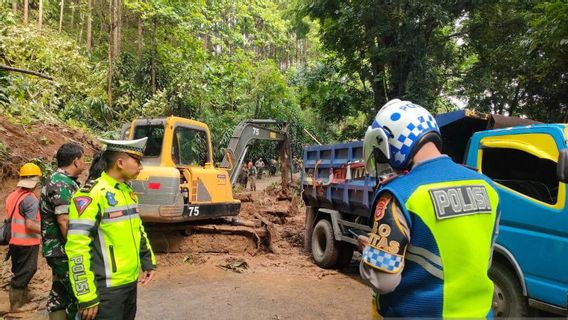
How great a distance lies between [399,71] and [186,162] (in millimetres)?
8274

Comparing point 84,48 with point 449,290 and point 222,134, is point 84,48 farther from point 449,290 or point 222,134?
point 449,290

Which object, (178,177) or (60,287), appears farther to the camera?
(178,177)

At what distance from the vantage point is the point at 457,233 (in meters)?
1.54

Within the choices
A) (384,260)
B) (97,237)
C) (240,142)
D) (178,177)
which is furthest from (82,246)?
(240,142)

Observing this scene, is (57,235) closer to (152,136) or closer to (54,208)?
(54,208)

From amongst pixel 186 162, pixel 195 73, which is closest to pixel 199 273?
pixel 186 162

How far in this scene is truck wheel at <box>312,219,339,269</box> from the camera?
6895mm

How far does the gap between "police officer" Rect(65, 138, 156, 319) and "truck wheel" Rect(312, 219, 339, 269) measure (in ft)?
14.4

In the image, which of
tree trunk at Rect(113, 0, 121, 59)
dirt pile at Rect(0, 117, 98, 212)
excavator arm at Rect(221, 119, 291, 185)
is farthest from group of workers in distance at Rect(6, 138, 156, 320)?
tree trunk at Rect(113, 0, 121, 59)

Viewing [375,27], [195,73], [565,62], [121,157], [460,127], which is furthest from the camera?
[195,73]

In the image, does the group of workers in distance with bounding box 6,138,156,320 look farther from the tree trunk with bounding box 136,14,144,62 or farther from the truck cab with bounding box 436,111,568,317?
the tree trunk with bounding box 136,14,144,62

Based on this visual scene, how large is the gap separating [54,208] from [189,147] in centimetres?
462

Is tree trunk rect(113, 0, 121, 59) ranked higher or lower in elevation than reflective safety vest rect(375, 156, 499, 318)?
A: higher

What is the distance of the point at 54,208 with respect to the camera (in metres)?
3.41
